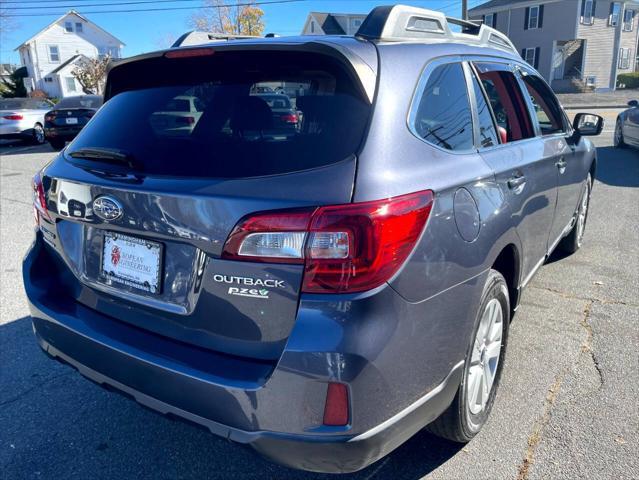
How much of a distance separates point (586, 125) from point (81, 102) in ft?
47.8

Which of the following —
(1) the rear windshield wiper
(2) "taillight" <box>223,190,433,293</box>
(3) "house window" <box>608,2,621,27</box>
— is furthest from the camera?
(3) "house window" <box>608,2,621,27</box>

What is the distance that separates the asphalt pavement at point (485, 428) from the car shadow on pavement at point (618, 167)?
5490 mm

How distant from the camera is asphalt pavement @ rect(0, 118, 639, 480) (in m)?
2.55

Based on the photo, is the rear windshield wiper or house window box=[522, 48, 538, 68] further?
house window box=[522, 48, 538, 68]

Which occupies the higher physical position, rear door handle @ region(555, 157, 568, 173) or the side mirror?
the side mirror

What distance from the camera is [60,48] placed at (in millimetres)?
48781

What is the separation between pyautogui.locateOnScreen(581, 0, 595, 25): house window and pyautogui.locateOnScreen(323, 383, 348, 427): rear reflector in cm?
4416

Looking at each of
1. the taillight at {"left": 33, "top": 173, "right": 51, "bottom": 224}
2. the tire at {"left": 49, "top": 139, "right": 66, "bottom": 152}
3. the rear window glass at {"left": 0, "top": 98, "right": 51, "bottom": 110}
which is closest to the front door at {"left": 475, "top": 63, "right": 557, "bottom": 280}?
the taillight at {"left": 33, "top": 173, "right": 51, "bottom": 224}

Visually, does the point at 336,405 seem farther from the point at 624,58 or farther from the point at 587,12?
the point at 624,58

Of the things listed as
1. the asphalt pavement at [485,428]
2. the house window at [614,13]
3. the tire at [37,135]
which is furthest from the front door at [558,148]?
the house window at [614,13]

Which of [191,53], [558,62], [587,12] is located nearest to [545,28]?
[558,62]

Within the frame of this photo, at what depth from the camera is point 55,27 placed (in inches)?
1921

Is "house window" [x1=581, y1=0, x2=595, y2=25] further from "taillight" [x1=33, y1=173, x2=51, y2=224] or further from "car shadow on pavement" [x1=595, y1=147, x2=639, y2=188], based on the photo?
"taillight" [x1=33, y1=173, x2=51, y2=224]

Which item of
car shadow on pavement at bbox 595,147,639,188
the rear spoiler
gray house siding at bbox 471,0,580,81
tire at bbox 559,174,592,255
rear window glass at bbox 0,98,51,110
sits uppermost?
gray house siding at bbox 471,0,580,81
